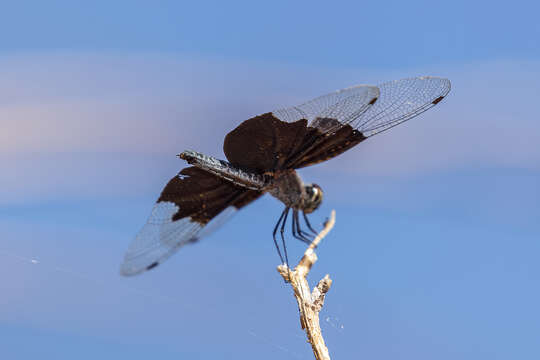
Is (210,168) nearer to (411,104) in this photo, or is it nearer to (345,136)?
(345,136)

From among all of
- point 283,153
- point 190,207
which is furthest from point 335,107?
point 190,207

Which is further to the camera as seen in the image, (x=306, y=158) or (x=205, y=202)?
(x=205, y=202)

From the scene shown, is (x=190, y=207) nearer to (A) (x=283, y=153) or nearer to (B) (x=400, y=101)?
(A) (x=283, y=153)

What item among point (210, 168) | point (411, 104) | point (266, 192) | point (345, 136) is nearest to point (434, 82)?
point (411, 104)

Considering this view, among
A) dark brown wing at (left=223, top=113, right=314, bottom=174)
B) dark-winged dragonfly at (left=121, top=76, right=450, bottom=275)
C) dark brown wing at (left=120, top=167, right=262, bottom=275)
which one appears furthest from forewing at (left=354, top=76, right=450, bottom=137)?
dark brown wing at (left=120, top=167, right=262, bottom=275)

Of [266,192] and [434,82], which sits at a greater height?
[434,82]

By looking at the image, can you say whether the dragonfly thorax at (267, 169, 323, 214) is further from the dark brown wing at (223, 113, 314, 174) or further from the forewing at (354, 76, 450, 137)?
the forewing at (354, 76, 450, 137)

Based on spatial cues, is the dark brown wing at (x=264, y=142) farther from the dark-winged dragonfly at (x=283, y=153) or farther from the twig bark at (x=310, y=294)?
the twig bark at (x=310, y=294)
